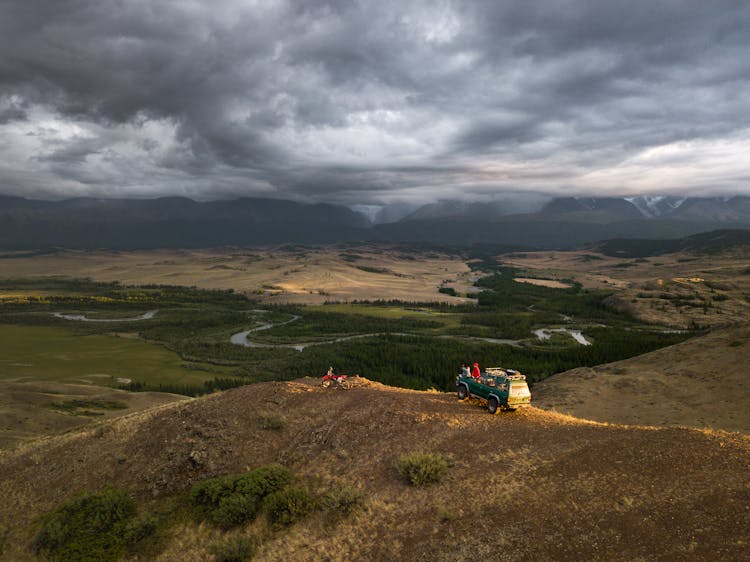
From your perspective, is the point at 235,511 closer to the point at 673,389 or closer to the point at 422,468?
the point at 422,468

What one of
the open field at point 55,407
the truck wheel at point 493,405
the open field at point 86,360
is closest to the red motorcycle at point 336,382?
the truck wheel at point 493,405

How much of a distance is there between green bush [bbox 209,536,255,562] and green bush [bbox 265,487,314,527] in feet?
5.03

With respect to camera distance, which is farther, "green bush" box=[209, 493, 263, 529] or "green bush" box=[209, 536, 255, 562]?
"green bush" box=[209, 493, 263, 529]

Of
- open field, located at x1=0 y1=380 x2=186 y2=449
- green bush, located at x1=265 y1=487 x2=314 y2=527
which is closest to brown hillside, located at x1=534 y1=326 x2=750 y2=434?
green bush, located at x1=265 y1=487 x2=314 y2=527

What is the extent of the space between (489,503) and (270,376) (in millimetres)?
84994

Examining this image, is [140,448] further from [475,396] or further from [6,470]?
[475,396]

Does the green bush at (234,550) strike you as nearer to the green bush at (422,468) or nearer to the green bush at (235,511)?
the green bush at (235,511)

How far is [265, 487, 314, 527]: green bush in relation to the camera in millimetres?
19609

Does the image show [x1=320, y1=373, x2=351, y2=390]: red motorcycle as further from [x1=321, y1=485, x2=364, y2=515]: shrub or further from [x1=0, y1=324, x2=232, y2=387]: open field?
[x1=0, y1=324, x2=232, y2=387]: open field

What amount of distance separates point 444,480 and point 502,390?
814cm

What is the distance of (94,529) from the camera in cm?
2155

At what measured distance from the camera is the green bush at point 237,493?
20344 millimetres

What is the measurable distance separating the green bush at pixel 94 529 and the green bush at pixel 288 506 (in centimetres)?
667

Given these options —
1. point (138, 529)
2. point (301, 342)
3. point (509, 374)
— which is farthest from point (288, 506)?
point (301, 342)
